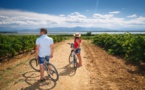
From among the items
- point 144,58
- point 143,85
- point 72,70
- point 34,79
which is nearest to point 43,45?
point 34,79

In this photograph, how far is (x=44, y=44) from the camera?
22.1ft

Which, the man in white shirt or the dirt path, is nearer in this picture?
the dirt path

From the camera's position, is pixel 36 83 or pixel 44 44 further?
pixel 36 83

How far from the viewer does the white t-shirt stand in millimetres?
6684

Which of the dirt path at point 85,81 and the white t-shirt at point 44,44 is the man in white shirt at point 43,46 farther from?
the dirt path at point 85,81

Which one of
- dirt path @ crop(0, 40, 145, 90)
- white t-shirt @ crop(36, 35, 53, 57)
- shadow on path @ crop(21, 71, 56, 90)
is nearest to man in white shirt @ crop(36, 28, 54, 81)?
white t-shirt @ crop(36, 35, 53, 57)

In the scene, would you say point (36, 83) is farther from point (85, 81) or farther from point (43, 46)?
point (85, 81)

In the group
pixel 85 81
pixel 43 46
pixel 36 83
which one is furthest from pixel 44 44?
pixel 85 81

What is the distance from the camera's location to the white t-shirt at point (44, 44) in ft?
21.9

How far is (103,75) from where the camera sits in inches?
327

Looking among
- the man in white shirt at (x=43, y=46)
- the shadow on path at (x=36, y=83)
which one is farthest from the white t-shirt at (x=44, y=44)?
the shadow on path at (x=36, y=83)

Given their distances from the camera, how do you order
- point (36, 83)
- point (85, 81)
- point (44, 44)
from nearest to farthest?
point (44, 44), point (36, 83), point (85, 81)

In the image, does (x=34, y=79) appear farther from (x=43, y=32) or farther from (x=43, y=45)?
(x=43, y=32)

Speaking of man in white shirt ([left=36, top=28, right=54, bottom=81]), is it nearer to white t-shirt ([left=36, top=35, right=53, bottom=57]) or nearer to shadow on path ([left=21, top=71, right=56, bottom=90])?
white t-shirt ([left=36, top=35, right=53, bottom=57])
